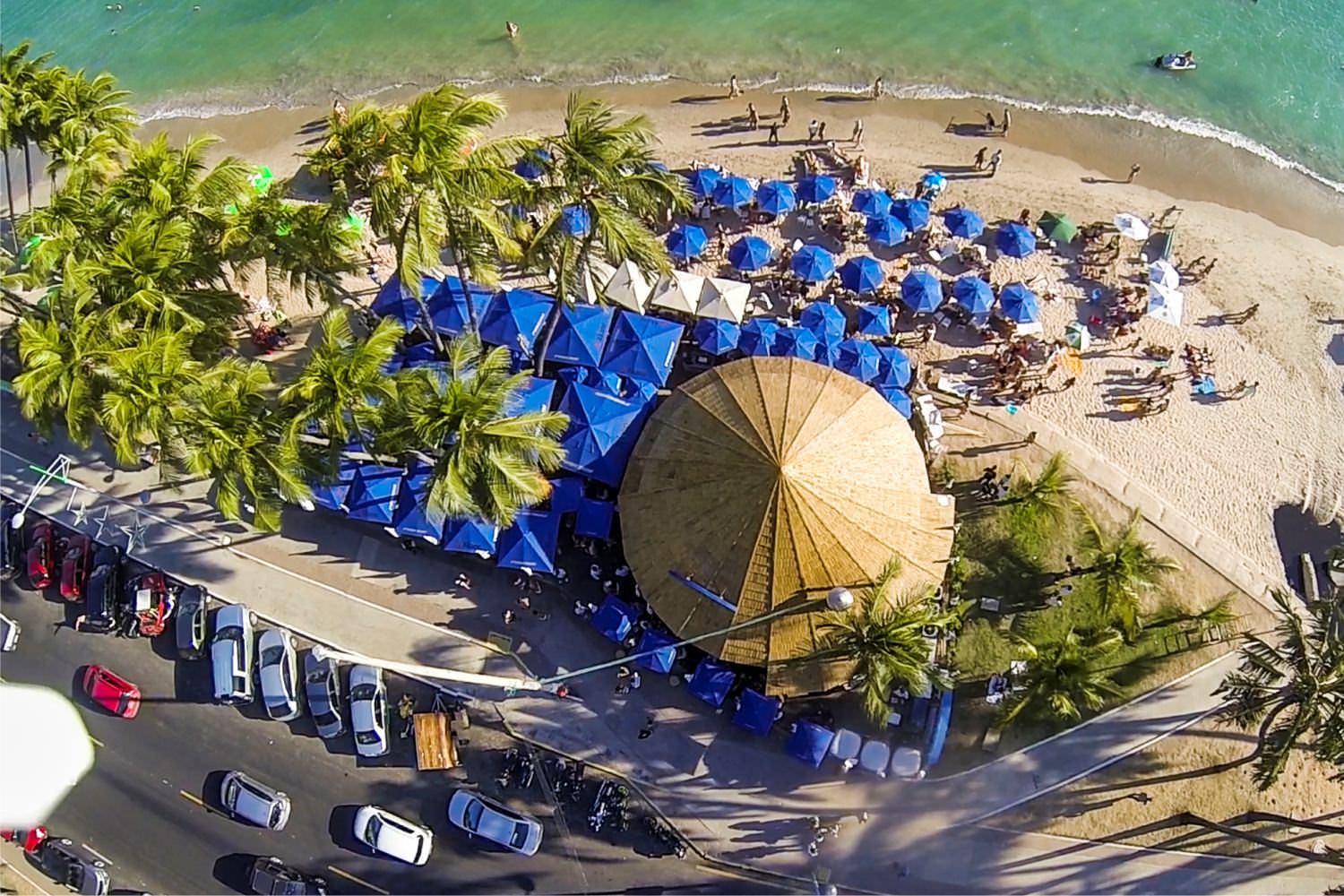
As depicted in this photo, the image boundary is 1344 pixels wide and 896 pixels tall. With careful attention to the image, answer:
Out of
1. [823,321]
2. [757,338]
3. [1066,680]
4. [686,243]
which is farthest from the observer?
[686,243]

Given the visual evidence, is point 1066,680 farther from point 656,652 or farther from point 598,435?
point 598,435

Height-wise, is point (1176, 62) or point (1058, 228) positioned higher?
point (1176, 62)

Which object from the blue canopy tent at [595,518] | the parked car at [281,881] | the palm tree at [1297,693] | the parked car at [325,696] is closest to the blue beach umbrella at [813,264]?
the blue canopy tent at [595,518]

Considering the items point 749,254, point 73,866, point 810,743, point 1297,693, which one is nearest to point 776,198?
point 749,254

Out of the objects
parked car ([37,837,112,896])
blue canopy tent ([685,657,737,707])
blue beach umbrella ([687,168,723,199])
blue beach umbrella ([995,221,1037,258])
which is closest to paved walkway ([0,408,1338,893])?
blue canopy tent ([685,657,737,707])

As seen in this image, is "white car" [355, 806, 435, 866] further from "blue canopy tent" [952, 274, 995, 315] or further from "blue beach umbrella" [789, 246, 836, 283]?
"blue canopy tent" [952, 274, 995, 315]

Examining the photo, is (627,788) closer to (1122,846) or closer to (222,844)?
(222,844)

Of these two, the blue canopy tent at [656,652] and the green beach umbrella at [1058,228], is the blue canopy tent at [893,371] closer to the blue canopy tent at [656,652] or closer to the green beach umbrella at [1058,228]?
the green beach umbrella at [1058,228]

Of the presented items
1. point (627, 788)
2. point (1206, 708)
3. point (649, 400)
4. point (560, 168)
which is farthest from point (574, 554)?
point (1206, 708)
